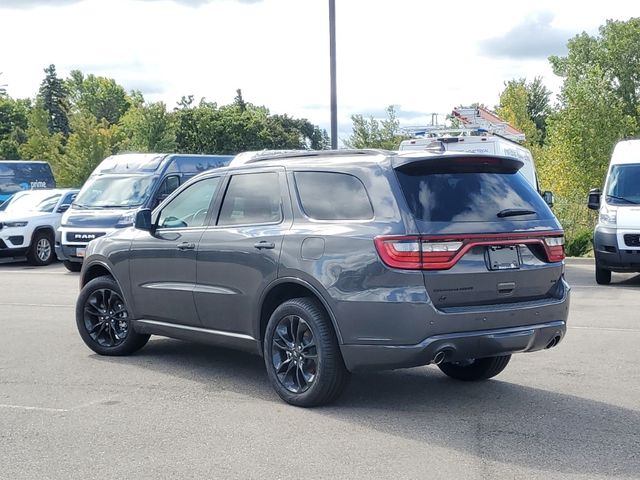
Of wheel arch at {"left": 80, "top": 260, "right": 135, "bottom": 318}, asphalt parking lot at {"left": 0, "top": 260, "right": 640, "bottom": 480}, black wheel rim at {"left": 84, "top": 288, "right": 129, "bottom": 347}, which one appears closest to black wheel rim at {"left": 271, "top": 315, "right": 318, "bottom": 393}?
asphalt parking lot at {"left": 0, "top": 260, "right": 640, "bottom": 480}

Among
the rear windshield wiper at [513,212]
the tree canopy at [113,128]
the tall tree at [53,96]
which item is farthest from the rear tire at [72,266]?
the tall tree at [53,96]

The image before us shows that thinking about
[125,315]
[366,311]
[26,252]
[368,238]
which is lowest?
[26,252]

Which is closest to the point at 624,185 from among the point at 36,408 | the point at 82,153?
the point at 36,408

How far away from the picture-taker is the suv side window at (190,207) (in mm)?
7789

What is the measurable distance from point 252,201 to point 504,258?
2090 mm

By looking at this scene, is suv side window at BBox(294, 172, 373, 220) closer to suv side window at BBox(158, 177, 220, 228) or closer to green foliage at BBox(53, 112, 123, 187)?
suv side window at BBox(158, 177, 220, 228)

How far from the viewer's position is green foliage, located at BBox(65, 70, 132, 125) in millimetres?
116562

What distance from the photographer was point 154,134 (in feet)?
180

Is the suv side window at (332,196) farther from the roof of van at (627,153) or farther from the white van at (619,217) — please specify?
the roof of van at (627,153)

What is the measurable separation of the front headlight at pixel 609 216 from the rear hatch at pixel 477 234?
832 cm

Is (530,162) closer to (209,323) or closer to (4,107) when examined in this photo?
(209,323)

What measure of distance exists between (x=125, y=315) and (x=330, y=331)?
117 inches

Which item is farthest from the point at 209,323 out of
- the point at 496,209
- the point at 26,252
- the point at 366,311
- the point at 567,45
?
the point at 567,45

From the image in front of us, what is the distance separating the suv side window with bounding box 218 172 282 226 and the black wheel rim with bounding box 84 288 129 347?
1820mm
